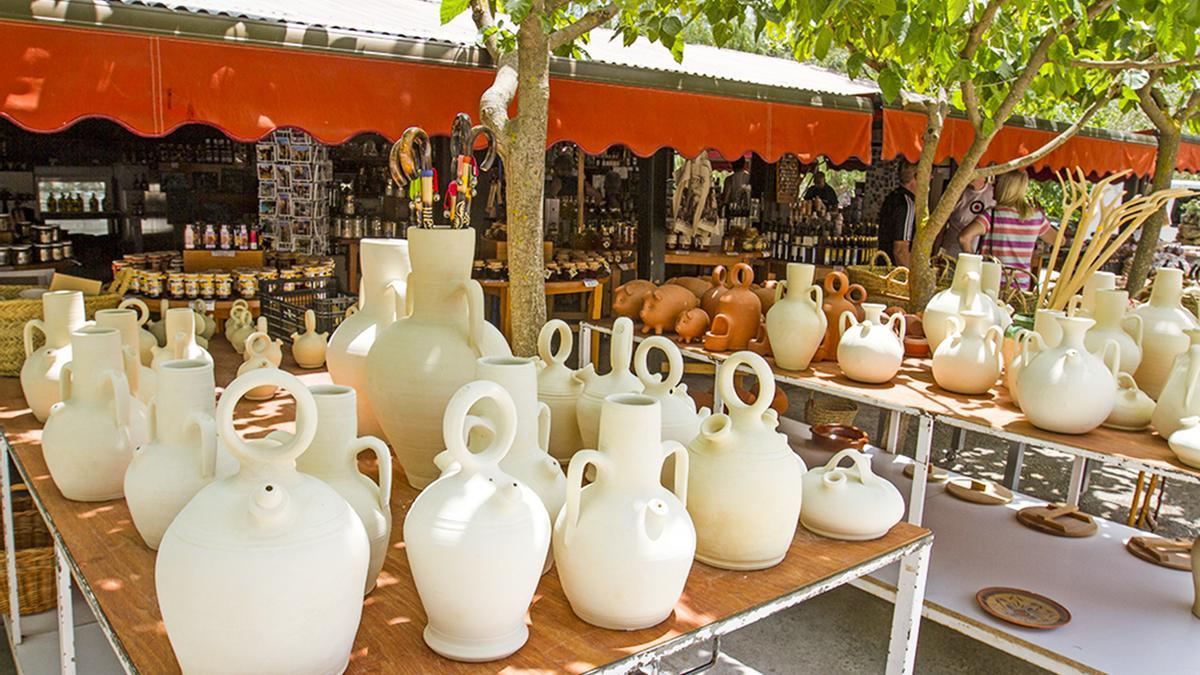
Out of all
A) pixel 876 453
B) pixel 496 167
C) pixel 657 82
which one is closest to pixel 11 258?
pixel 496 167

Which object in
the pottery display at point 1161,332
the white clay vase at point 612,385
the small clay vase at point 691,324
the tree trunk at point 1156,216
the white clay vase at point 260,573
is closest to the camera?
the white clay vase at point 260,573

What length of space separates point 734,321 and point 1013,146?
4382 millimetres

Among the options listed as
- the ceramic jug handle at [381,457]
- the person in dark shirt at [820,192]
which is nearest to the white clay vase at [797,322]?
the ceramic jug handle at [381,457]

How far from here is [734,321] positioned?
3.88m

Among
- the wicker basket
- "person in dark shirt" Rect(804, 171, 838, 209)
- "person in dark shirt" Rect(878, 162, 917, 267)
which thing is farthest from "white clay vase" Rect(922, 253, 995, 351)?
"person in dark shirt" Rect(804, 171, 838, 209)

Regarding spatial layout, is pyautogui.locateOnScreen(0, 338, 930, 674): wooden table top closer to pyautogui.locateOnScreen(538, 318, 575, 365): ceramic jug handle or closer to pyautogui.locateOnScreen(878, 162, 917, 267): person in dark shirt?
pyautogui.locateOnScreen(538, 318, 575, 365): ceramic jug handle

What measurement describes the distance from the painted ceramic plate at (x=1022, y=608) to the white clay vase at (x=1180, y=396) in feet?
2.23

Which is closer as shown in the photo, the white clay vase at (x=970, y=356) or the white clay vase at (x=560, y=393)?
the white clay vase at (x=560, y=393)

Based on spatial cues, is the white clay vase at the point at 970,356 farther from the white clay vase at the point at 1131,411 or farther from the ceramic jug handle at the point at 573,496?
the ceramic jug handle at the point at 573,496

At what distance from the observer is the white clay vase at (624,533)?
1439 mm

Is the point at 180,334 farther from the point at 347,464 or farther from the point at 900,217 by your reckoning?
the point at 900,217

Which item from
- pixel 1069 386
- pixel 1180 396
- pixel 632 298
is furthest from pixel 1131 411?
pixel 632 298

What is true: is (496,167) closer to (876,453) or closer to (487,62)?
(487,62)

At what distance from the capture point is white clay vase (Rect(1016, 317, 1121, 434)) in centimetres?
271
